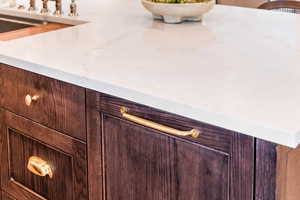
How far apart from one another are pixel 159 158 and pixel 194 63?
0.30m

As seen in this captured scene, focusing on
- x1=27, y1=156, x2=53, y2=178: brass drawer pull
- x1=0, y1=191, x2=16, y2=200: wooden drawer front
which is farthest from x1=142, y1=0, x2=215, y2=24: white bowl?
x1=0, y1=191, x2=16, y2=200: wooden drawer front

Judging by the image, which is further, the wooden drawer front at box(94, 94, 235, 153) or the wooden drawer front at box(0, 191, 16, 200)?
the wooden drawer front at box(0, 191, 16, 200)

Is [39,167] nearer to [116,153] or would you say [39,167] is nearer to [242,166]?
[116,153]

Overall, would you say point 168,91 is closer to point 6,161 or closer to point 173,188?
point 173,188

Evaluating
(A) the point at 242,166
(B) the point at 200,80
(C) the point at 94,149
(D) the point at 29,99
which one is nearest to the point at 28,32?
(D) the point at 29,99

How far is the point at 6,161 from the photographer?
1.68m

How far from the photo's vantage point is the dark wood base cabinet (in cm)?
107

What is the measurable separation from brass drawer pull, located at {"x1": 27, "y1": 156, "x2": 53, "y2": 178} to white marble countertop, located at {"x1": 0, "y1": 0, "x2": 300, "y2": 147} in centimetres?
28

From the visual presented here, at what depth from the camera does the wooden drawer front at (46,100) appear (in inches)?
54.7

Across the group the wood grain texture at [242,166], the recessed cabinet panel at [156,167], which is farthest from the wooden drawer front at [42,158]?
the wood grain texture at [242,166]

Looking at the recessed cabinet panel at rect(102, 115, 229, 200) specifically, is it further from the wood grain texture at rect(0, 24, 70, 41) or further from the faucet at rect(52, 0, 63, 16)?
the faucet at rect(52, 0, 63, 16)

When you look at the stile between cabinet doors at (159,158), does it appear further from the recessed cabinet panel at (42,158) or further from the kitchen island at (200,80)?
the recessed cabinet panel at (42,158)

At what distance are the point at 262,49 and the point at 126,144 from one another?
511 mm

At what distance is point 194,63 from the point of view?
140 centimetres
